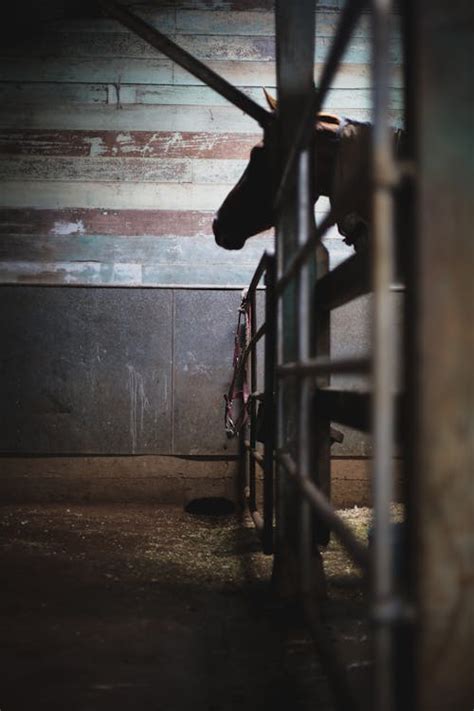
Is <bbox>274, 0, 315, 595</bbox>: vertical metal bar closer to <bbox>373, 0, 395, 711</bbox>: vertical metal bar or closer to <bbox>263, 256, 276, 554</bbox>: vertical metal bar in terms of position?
<bbox>263, 256, 276, 554</bbox>: vertical metal bar

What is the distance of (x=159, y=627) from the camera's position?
1.93 m

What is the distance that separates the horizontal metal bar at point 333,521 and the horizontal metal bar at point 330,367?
273 millimetres

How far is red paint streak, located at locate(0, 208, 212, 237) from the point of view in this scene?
14.3 feet

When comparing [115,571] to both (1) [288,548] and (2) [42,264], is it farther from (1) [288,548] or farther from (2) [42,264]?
(2) [42,264]

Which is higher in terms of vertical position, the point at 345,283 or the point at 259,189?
the point at 259,189

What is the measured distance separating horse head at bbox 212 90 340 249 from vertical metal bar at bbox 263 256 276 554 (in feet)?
1.29

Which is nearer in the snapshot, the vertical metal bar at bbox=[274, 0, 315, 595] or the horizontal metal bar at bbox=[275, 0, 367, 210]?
the horizontal metal bar at bbox=[275, 0, 367, 210]

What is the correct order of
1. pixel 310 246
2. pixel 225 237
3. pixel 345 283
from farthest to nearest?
1. pixel 225 237
2. pixel 345 283
3. pixel 310 246

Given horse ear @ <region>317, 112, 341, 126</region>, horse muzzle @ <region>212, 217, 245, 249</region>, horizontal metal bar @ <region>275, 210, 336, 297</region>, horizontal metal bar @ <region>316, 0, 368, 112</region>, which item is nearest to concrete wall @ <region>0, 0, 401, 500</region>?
horse muzzle @ <region>212, 217, 245, 249</region>

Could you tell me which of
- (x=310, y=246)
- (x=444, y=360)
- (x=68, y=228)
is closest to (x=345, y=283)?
(x=310, y=246)

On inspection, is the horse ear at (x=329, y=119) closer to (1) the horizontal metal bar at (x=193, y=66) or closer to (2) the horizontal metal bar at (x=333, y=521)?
(1) the horizontal metal bar at (x=193, y=66)

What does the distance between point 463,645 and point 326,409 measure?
0.98 meters

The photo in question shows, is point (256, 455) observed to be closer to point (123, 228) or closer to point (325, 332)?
point (325, 332)

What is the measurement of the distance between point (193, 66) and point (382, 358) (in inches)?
72.5
